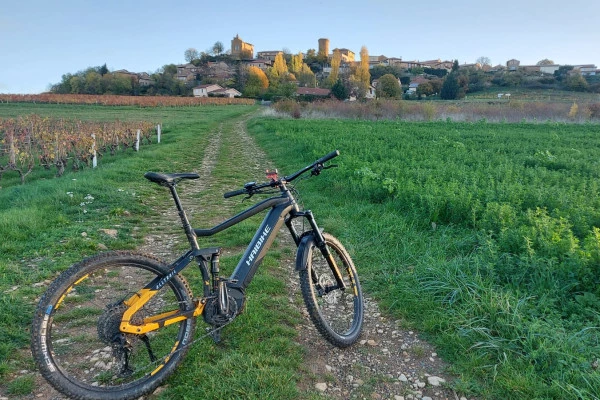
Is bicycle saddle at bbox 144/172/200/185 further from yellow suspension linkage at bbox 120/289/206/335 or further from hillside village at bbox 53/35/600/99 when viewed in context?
hillside village at bbox 53/35/600/99

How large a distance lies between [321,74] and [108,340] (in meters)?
134

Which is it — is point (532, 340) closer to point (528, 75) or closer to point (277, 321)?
point (277, 321)

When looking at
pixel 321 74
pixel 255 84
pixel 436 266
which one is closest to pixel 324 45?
pixel 321 74

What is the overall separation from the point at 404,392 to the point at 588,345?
1640 mm

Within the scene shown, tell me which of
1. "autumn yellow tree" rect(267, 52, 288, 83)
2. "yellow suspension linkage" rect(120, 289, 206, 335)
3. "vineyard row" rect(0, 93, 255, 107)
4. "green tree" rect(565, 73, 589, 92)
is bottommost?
"yellow suspension linkage" rect(120, 289, 206, 335)

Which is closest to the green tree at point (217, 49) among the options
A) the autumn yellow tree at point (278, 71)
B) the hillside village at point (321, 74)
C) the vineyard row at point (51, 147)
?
the hillside village at point (321, 74)

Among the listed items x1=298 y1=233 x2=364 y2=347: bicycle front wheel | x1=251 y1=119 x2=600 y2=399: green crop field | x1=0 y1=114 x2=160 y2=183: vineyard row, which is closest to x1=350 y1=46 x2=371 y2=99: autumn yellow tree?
x1=0 y1=114 x2=160 y2=183: vineyard row

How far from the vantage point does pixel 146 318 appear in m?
2.86

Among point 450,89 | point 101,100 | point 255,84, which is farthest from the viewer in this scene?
point 255,84

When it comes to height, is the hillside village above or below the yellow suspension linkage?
above

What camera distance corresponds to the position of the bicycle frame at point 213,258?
9.33 feet

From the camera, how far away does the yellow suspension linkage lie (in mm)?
2758

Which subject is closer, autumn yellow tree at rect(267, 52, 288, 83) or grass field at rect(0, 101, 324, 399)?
grass field at rect(0, 101, 324, 399)

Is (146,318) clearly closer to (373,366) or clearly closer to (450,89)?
(373,366)
